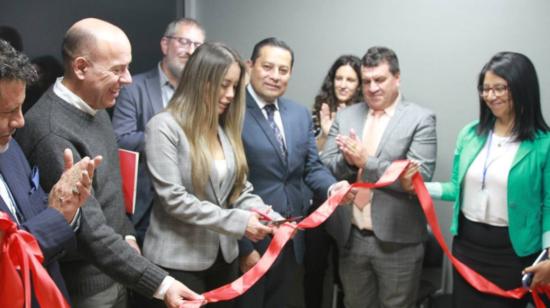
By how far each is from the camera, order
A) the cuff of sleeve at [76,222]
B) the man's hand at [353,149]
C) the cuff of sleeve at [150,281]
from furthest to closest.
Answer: the man's hand at [353,149] < the cuff of sleeve at [150,281] < the cuff of sleeve at [76,222]

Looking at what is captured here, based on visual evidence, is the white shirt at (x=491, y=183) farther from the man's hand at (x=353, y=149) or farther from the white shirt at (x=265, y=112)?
the white shirt at (x=265, y=112)

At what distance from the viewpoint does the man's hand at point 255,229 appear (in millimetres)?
2329

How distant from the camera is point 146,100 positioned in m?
2.95

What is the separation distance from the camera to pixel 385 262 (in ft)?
9.79

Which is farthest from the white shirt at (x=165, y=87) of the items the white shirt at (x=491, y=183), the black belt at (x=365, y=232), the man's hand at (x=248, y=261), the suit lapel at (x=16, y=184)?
the white shirt at (x=491, y=183)

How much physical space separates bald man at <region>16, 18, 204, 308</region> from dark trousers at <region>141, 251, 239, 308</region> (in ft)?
0.91

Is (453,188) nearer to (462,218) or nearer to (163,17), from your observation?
(462,218)

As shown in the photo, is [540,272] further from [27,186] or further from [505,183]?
[27,186]

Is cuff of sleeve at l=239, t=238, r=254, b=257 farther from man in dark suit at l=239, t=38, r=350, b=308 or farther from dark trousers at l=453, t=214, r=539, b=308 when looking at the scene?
dark trousers at l=453, t=214, r=539, b=308

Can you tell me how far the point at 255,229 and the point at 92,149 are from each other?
0.77 meters

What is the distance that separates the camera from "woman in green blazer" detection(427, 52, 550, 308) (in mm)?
2543

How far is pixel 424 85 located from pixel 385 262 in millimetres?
1406

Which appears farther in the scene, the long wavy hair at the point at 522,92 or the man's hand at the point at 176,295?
the long wavy hair at the point at 522,92

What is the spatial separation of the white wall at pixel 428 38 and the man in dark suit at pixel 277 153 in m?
1.17
